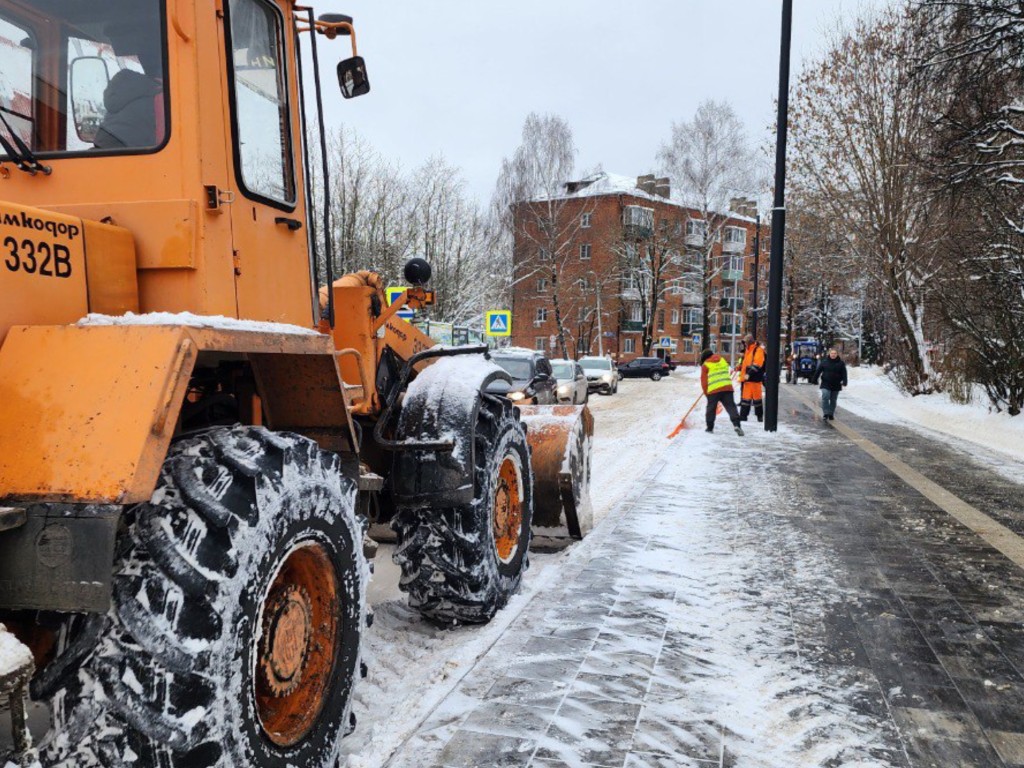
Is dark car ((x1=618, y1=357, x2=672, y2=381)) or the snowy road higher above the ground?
the snowy road

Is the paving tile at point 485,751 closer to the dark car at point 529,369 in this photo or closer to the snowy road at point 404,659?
the snowy road at point 404,659

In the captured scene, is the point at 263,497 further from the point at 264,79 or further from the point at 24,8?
the point at 24,8

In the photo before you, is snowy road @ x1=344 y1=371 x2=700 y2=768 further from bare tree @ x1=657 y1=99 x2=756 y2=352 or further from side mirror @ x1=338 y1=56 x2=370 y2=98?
bare tree @ x1=657 y1=99 x2=756 y2=352

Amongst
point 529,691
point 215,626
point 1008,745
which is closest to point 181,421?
point 215,626

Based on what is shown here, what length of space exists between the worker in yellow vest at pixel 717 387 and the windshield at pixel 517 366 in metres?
3.92

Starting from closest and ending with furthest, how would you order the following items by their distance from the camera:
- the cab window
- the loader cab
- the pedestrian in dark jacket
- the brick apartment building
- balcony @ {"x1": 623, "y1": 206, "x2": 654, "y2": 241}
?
the loader cab, the cab window, the pedestrian in dark jacket, the brick apartment building, balcony @ {"x1": 623, "y1": 206, "x2": 654, "y2": 241}

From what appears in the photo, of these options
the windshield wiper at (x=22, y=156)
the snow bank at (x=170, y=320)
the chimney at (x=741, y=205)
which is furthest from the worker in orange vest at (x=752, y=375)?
the chimney at (x=741, y=205)

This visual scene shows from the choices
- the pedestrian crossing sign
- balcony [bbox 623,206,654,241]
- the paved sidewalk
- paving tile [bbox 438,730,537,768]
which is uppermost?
balcony [bbox 623,206,654,241]

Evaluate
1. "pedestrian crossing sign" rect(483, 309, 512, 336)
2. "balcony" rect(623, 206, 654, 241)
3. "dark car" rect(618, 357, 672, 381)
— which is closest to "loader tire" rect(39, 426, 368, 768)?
"pedestrian crossing sign" rect(483, 309, 512, 336)

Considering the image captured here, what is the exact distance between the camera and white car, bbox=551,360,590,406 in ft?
75.4

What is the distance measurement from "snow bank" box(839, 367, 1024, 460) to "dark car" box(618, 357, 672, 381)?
18.9 m

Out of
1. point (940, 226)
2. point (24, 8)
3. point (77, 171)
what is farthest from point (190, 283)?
point (940, 226)

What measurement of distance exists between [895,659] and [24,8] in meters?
4.83

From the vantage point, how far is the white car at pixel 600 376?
102ft
